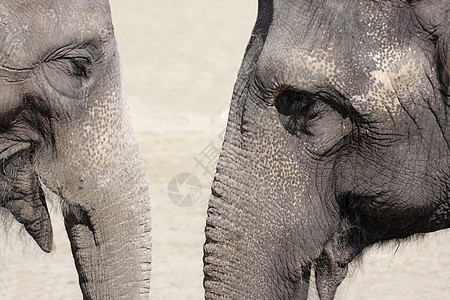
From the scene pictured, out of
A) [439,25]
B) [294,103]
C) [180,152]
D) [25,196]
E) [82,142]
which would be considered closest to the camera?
[439,25]

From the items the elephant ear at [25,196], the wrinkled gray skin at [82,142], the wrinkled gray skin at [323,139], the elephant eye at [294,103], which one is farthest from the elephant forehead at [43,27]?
the elephant eye at [294,103]

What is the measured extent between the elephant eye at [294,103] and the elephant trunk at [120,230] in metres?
0.59

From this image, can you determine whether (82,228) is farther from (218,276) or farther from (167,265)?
(167,265)

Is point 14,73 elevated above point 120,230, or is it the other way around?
point 14,73

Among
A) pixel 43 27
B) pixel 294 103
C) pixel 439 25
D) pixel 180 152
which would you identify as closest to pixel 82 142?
pixel 43 27

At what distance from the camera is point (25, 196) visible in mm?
3043

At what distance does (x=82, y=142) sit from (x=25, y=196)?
1.10 feet

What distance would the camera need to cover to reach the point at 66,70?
2.87m

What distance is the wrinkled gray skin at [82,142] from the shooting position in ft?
9.22

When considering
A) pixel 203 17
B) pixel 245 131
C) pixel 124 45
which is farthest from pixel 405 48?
pixel 203 17

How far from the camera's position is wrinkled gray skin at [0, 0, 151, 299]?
281 cm

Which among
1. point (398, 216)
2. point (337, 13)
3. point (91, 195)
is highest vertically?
point (337, 13)

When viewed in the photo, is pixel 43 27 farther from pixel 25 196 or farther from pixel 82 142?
pixel 25 196

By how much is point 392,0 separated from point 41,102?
1.22 meters
